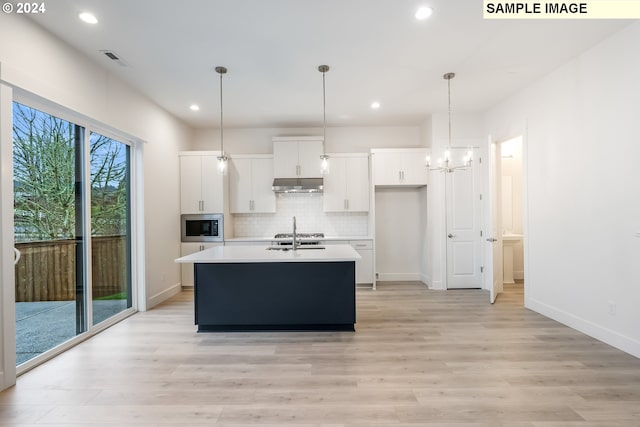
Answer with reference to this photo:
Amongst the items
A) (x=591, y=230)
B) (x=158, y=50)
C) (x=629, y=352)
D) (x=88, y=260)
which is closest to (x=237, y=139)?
(x=158, y=50)

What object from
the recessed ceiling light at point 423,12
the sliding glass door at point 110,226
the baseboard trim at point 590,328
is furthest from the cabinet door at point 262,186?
the baseboard trim at point 590,328

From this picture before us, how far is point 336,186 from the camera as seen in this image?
19.6ft

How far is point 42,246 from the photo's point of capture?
2.98 m

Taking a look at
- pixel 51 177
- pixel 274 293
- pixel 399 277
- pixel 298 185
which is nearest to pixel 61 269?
pixel 51 177

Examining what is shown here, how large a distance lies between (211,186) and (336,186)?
226 centimetres

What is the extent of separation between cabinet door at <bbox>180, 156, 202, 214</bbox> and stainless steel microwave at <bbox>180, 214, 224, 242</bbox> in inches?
7.2

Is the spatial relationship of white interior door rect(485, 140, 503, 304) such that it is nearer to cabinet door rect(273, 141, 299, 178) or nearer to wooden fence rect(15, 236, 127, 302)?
cabinet door rect(273, 141, 299, 178)

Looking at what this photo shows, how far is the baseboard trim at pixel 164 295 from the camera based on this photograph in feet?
15.5

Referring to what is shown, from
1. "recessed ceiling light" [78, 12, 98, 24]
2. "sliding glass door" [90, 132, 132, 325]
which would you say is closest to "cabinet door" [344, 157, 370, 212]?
"sliding glass door" [90, 132, 132, 325]

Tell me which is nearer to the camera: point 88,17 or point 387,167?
point 88,17

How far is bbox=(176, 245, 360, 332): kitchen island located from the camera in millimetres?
3666

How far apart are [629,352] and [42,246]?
5.58 m

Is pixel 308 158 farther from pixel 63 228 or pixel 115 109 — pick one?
pixel 63 228

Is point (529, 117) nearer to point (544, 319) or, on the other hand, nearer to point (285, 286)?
point (544, 319)
